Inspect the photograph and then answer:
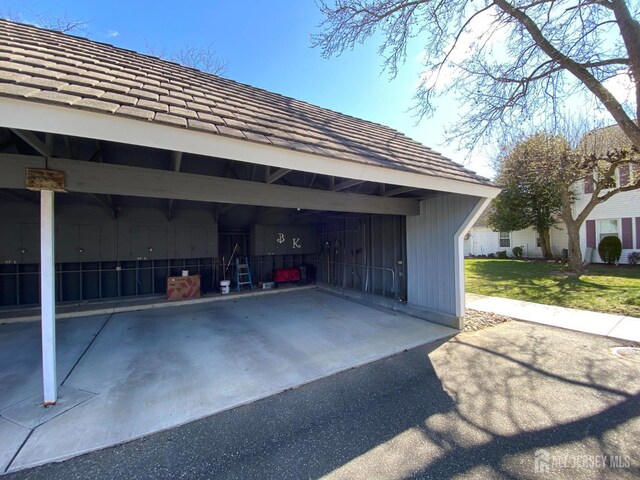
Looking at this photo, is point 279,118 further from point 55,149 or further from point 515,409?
point 515,409

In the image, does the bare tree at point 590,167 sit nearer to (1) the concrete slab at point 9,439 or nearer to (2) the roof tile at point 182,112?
(2) the roof tile at point 182,112

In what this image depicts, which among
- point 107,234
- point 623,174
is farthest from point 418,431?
point 623,174

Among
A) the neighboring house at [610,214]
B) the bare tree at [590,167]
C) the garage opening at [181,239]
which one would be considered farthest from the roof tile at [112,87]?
the neighboring house at [610,214]

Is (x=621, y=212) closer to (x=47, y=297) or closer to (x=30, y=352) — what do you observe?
(x=47, y=297)

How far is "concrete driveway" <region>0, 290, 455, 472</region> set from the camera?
7.61ft

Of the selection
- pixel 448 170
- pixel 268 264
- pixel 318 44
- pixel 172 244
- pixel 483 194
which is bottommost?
pixel 268 264

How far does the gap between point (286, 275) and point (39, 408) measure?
7.19m

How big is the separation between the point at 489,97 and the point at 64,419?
8167 mm

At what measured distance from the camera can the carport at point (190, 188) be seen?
Result: 231 cm

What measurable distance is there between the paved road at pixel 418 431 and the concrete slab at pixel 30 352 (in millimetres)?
1533

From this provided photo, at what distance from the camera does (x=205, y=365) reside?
3490 millimetres

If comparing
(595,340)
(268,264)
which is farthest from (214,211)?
(595,340)

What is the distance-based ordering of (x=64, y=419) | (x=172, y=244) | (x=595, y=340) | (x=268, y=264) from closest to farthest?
(x=64, y=419) < (x=595, y=340) < (x=172, y=244) < (x=268, y=264)

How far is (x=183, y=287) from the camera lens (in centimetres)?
742
